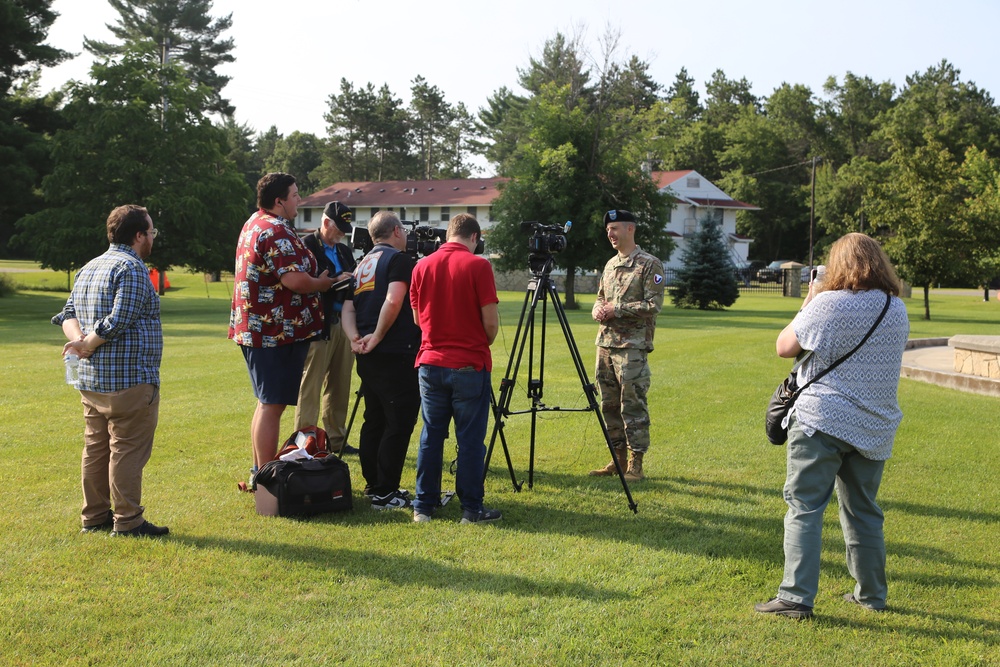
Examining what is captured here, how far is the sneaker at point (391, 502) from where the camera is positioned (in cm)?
594

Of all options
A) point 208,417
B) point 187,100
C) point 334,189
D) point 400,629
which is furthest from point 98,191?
point 334,189

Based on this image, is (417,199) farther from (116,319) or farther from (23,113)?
(116,319)

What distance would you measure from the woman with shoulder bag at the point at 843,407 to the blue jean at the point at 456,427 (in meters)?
2.02

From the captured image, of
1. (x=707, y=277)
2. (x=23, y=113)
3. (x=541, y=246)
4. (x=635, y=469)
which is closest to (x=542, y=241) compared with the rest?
(x=541, y=246)

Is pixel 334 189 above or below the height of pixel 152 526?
above

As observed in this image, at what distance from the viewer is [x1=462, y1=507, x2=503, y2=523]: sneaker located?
561 cm

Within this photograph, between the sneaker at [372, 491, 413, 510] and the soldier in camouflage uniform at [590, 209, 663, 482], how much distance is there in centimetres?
171

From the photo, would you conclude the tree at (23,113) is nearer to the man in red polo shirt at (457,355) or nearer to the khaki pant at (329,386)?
the khaki pant at (329,386)

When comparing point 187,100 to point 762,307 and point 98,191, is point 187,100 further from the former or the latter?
point 762,307

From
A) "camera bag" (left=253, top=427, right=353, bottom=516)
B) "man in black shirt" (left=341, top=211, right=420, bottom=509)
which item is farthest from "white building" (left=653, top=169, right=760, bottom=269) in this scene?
Result: "camera bag" (left=253, top=427, right=353, bottom=516)

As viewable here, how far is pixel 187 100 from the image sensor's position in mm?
31625

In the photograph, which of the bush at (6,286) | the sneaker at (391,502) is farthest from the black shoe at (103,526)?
the bush at (6,286)

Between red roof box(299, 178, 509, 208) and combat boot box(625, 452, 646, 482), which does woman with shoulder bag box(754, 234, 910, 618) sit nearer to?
combat boot box(625, 452, 646, 482)

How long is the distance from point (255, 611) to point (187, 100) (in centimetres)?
3098
